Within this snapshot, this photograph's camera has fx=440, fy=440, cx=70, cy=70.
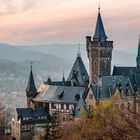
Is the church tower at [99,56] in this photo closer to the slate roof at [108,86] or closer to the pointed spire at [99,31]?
the pointed spire at [99,31]

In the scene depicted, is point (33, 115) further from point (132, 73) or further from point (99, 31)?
point (99, 31)

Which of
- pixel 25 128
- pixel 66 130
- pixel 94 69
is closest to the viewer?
pixel 66 130

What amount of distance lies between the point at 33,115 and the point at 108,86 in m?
14.1

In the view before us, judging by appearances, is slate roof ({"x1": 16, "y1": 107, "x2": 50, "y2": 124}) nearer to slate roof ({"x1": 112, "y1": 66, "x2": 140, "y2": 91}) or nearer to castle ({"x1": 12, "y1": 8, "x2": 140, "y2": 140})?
castle ({"x1": 12, "y1": 8, "x2": 140, "y2": 140})

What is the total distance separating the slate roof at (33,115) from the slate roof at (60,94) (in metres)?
3.42

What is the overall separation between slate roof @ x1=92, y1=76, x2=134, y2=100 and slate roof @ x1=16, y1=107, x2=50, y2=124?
431 inches

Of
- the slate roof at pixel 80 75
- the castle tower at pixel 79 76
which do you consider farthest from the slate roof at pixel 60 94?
the slate roof at pixel 80 75

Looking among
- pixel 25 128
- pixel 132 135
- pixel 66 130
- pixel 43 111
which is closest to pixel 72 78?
pixel 43 111

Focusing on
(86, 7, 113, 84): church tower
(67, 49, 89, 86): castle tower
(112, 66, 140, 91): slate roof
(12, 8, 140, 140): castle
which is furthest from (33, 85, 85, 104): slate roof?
(112, 66, 140, 91): slate roof

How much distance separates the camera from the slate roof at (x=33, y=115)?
248ft

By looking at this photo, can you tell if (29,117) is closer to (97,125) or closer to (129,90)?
(129,90)

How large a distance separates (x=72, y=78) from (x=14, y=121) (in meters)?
16.0

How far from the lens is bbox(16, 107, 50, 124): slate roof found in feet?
248

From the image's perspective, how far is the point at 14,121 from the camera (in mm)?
77312
